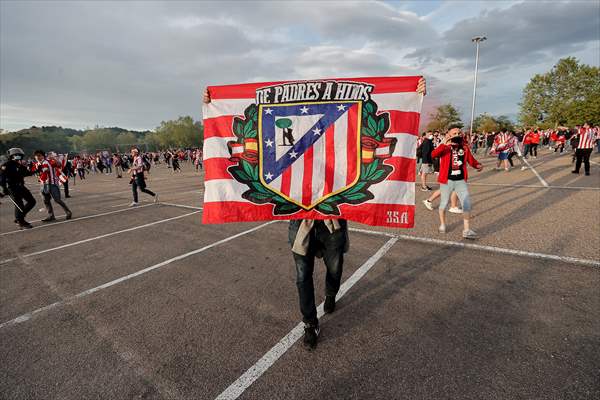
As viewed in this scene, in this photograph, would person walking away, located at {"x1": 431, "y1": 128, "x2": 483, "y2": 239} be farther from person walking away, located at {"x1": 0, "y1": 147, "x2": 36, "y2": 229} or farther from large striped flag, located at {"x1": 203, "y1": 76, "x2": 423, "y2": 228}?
person walking away, located at {"x1": 0, "y1": 147, "x2": 36, "y2": 229}

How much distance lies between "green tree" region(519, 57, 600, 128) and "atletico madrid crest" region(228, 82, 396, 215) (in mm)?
59098

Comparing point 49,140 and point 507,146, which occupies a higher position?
point 49,140

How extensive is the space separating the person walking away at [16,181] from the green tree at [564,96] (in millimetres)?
61783

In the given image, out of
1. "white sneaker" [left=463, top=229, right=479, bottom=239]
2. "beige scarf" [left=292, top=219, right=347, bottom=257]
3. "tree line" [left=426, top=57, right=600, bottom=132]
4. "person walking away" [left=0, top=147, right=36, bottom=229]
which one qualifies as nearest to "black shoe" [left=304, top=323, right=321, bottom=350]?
"beige scarf" [left=292, top=219, right=347, bottom=257]

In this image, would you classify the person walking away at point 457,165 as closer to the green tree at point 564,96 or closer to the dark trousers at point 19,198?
the dark trousers at point 19,198

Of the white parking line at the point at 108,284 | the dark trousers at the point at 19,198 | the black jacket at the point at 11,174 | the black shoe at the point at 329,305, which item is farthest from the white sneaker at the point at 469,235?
the black jacket at the point at 11,174

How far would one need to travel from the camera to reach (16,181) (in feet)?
23.3

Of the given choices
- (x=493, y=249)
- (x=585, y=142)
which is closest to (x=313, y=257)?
(x=493, y=249)

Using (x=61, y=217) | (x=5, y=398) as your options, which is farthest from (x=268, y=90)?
(x=61, y=217)

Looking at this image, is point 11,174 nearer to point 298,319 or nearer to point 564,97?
point 298,319

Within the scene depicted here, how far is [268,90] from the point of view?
8.48 ft

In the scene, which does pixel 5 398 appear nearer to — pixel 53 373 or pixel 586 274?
pixel 53 373

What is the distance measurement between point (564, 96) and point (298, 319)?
70052 millimetres

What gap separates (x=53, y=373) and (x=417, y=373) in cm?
304
